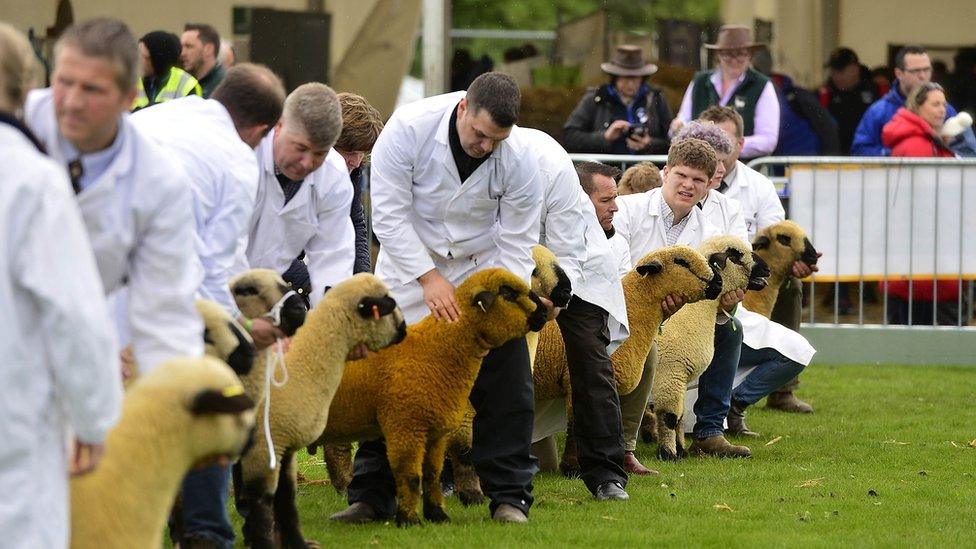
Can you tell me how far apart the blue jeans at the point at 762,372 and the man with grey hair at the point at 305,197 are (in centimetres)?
Answer: 430

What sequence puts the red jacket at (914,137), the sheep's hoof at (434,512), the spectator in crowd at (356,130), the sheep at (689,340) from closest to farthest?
the sheep's hoof at (434,512) → the spectator in crowd at (356,130) → the sheep at (689,340) → the red jacket at (914,137)

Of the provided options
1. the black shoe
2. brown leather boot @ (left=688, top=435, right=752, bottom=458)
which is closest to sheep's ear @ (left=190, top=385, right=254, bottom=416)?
the black shoe

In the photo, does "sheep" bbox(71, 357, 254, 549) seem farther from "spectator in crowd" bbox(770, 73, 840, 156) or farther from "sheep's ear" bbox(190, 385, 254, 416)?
"spectator in crowd" bbox(770, 73, 840, 156)

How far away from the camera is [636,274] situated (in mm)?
8547

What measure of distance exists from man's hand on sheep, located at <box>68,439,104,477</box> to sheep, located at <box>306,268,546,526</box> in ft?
9.56

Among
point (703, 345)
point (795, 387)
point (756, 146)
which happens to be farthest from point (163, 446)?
point (756, 146)

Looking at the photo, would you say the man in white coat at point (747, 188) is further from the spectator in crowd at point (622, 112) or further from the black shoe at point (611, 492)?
the black shoe at point (611, 492)

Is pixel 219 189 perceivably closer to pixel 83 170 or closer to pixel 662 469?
pixel 83 170

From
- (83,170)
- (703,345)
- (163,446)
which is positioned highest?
(83,170)

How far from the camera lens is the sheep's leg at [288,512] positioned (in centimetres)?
605

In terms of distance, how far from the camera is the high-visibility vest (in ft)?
32.5

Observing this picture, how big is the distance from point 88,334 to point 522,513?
3.78 meters

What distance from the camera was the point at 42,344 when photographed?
3.50 m

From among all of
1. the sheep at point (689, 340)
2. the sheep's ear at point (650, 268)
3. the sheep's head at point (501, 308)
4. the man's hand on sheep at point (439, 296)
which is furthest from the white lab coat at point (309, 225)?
the sheep at point (689, 340)
